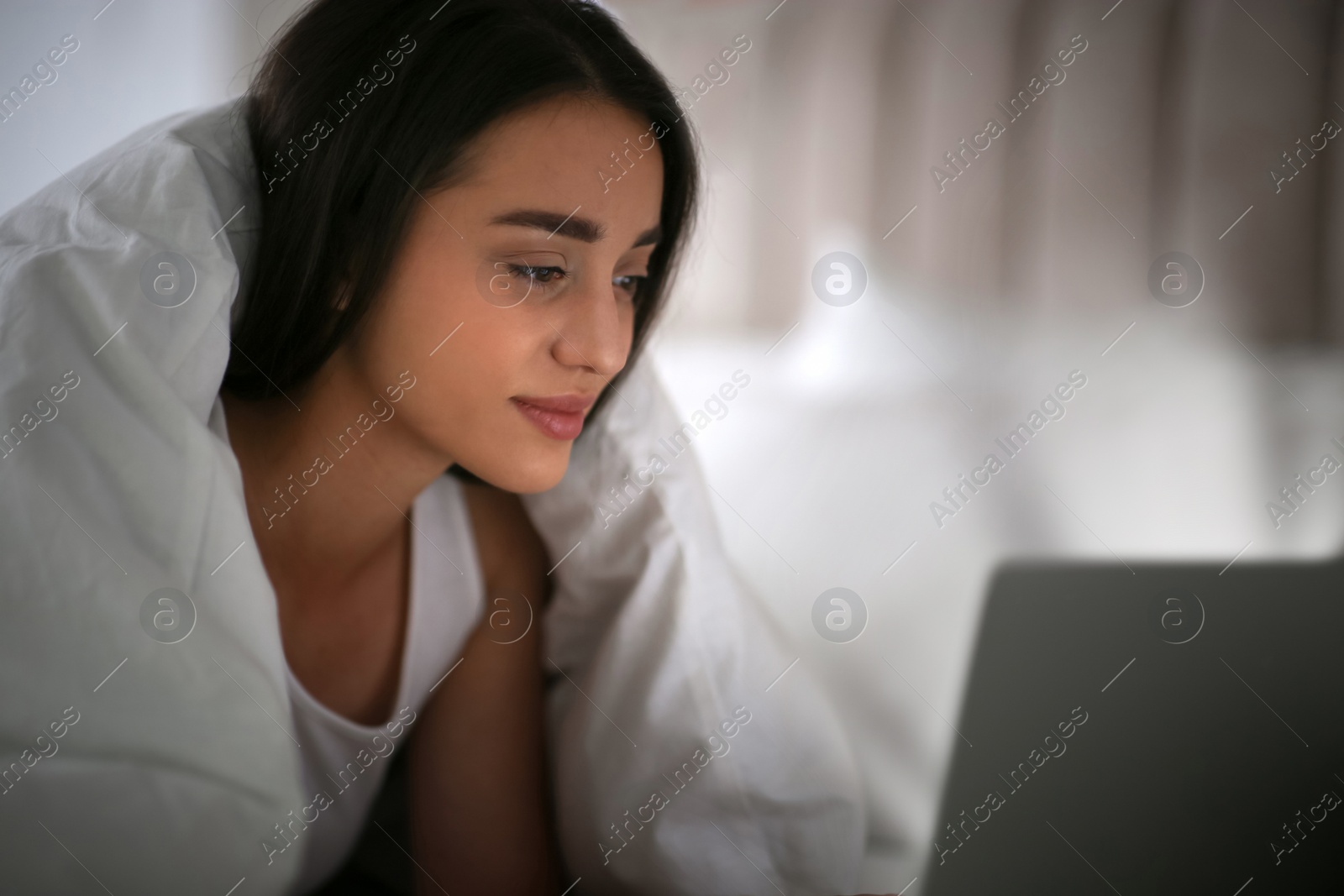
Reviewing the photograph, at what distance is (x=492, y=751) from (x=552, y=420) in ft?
1.08

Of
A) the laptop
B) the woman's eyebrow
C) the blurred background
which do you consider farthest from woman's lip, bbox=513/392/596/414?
the laptop

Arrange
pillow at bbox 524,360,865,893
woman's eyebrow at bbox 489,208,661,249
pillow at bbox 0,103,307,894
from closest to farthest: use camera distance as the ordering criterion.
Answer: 1. pillow at bbox 0,103,307,894
2. woman's eyebrow at bbox 489,208,661,249
3. pillow at bbox 524,360,865,893

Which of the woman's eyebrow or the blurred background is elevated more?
the woman's eyebrow

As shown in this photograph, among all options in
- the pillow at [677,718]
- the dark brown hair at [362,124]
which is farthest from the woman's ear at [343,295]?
the pillow at [677,718]

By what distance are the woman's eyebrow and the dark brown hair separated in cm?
5

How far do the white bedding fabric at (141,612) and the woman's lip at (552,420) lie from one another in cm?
19

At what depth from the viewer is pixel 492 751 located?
677mm

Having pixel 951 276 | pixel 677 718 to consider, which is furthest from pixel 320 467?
pixel 951 276

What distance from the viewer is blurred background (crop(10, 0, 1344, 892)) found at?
659mm

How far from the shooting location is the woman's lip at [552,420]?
55cm

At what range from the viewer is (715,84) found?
78 cm

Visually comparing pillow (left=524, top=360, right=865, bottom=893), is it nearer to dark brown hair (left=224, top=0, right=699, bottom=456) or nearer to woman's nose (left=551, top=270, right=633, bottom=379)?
woman's nose (left=551, top=270, right=633, bottom=379)

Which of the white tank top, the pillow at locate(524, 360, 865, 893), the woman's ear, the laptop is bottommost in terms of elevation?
the laptop

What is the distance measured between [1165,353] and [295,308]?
0.76 meters
